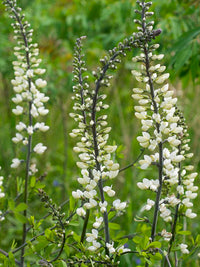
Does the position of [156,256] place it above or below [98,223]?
below

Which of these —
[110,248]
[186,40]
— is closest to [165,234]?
[110,248]

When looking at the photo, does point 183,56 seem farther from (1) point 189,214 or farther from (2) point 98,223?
(2) point 98,223

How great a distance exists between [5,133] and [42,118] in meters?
0.71

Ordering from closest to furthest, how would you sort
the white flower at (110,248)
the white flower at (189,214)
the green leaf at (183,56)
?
the white flower at (110,248), the white flower at (189,214), the green leaf at (183,56)

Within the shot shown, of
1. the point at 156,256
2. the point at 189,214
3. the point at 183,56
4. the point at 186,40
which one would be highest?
the point at 186,40

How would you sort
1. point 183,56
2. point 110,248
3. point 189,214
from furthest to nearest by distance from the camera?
point 183,56
point 189,214
point 110,248

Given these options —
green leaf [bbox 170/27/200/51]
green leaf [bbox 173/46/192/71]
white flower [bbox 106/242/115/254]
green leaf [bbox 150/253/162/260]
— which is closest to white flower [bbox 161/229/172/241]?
green leaf [bbox 150/253/162/260]

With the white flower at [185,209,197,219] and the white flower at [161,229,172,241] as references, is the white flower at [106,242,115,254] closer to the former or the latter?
the white flower at [161,229,172,241]

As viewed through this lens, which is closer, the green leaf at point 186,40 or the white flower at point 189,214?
the white flower at point 189,214

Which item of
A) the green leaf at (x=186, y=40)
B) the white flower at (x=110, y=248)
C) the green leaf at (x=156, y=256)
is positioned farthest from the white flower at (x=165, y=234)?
the green leaf at (x=186, y=40)

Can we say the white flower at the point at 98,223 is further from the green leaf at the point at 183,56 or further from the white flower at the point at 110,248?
the green leaf at the point at 183,56

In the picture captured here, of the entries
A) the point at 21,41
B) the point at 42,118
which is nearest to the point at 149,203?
the point at 21,41

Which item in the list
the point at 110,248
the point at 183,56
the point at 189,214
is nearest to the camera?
the point at 110,248

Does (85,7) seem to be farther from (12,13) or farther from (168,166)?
(168,166)
